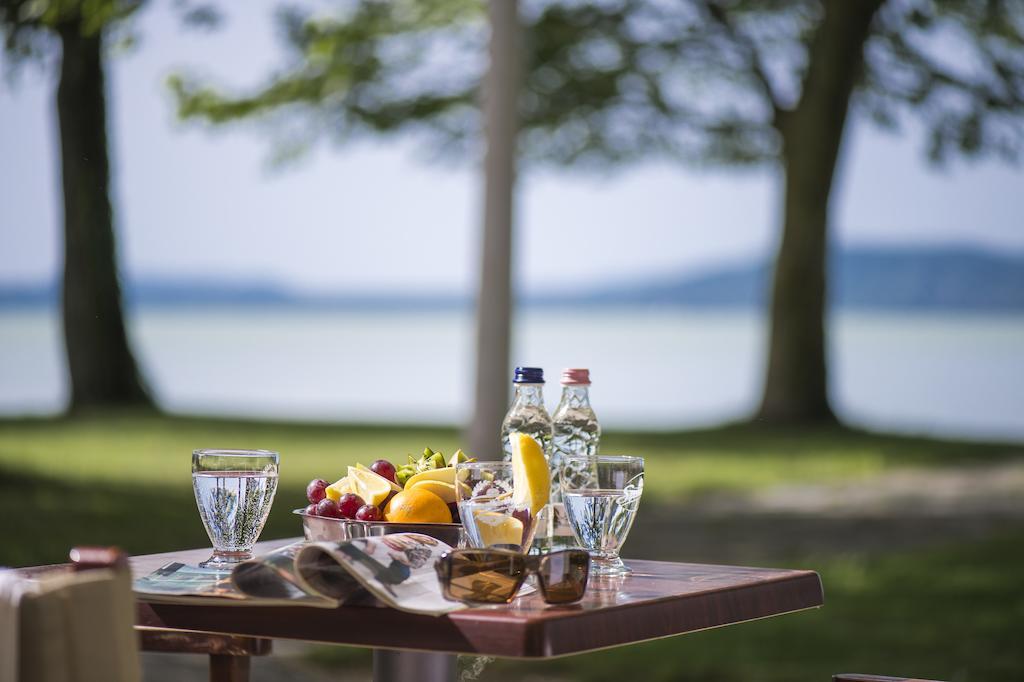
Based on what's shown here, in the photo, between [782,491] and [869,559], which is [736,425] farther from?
[869,559]

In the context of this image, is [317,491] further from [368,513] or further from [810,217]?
[810,217]

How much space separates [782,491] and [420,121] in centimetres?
573

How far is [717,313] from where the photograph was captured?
99.7 ft

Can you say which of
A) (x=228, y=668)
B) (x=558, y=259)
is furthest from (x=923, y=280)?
(x=228, y=668)

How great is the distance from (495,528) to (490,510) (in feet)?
0.08

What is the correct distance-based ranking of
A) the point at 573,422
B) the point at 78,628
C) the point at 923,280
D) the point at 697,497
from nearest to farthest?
the point at 78,628, the point at 573,422, the point at 697,497, the point at 923,280

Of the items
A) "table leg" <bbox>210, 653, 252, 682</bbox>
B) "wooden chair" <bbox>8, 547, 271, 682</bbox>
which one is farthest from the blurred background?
"wooden chair" <bbox>8, 547, 271, 682</bbox>

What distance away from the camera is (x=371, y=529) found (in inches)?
77.3

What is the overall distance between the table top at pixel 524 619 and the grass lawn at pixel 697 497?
339cm

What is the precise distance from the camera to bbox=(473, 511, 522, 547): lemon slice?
1855 millimetres

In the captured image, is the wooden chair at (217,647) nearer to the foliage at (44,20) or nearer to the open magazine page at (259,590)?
the open magazine page at (259,590)

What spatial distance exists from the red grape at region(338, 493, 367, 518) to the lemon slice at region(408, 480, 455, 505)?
0.29ft

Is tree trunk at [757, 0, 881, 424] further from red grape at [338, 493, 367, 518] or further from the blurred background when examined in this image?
red grape at [338, 493, 367, 518]

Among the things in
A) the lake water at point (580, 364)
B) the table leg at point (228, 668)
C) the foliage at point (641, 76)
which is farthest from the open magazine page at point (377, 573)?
the foliage at point (641, 76)
